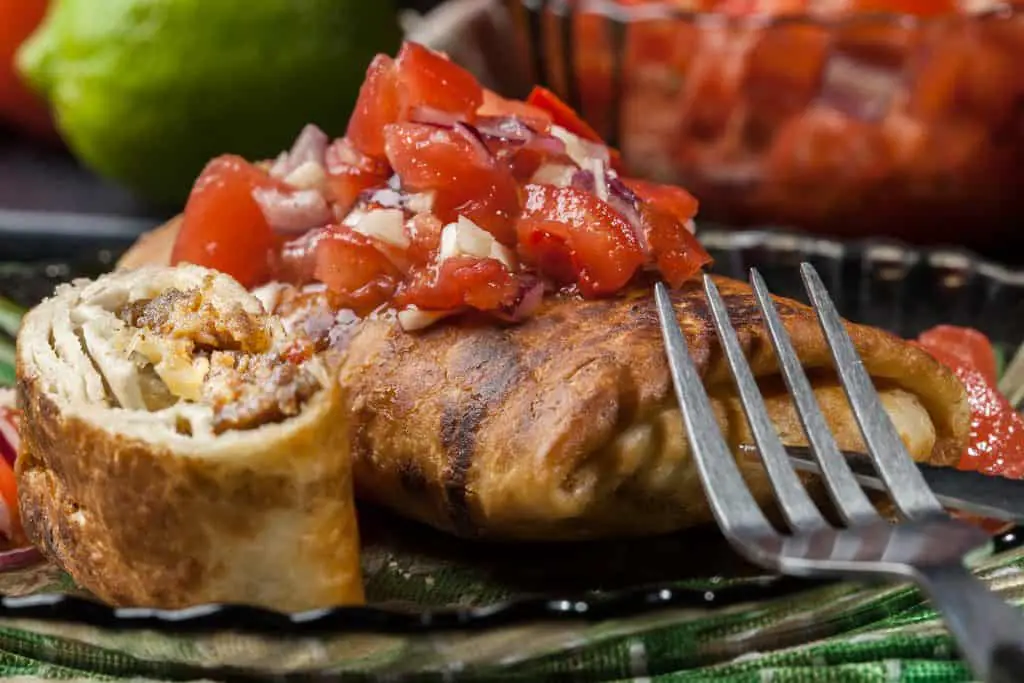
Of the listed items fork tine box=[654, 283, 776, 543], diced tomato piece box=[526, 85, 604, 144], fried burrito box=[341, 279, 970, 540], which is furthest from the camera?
diced tomato piece box=[526, 85, 604, 144]

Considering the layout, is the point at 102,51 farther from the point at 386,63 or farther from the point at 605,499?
the point at 605,499

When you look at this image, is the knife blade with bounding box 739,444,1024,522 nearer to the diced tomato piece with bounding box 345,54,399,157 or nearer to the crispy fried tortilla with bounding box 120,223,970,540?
the crispy fried tortilla with bounding box 120,223,970,540

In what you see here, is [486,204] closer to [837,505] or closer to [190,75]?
[837,505]

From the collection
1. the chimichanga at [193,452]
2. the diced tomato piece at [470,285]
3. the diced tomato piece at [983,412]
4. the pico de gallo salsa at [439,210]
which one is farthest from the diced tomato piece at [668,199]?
the chimichanga at [193,452]

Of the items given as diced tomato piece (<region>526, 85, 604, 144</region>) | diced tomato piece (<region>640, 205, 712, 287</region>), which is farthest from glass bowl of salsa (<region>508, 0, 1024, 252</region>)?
diced tomato piece (<region>640, 205, 712, 287</region>)

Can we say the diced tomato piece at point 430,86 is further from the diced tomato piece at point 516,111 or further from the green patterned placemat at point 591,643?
the green patterned placemat at point 591,643

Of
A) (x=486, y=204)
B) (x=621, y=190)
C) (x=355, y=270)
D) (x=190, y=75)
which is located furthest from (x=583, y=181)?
(x=190, y=75)

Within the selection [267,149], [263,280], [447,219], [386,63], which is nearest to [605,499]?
[447,219]
